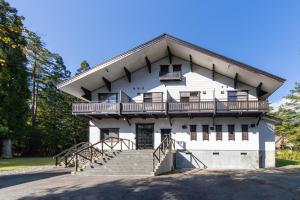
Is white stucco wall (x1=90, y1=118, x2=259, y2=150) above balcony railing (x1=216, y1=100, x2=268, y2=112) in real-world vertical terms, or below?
below

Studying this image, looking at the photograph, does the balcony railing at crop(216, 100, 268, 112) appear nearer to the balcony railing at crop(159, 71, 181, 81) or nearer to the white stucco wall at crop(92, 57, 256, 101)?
the white stucco wall at crop(92, 57, 256, 101)

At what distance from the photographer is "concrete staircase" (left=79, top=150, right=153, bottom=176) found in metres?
18.2

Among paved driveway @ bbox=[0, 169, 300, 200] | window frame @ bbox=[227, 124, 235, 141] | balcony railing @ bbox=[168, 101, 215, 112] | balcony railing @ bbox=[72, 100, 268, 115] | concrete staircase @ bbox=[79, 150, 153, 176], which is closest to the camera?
paved driveway @ bbox=[0, 169, 300, 200]

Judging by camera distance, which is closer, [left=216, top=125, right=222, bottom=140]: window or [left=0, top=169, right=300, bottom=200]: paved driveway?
[left=0, top=169, right=300, bottom=200]: paved driveway

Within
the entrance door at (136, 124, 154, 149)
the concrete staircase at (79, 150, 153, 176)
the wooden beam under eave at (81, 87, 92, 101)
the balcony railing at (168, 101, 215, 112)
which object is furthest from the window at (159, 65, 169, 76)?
the concrete staircase at (79, 150, 153, 176)

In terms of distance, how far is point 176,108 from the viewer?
23.2m

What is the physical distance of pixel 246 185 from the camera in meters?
13.6

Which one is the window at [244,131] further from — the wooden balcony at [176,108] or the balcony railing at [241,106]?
the balcony railing at [241,106]

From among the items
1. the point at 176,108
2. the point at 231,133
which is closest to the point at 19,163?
the point at 176,108

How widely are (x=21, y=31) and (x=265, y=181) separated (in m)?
14.1

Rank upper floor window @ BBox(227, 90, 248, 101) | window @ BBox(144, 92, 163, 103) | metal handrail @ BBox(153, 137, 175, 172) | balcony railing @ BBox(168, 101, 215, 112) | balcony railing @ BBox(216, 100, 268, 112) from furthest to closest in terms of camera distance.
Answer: window @ BBox(144, 92, 163, 103), upper floor window @ BBox(227, 90, 248, 101), balcony railing @ BBox(168, 101, 215, 112), balcony railing @ BBox(216, 100, 268, 112), metal handrail @ BBox(153, 137, 175, 172)

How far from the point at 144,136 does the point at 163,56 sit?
7.58 metres

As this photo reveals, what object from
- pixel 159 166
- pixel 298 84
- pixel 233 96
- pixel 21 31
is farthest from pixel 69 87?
pixel 298 84

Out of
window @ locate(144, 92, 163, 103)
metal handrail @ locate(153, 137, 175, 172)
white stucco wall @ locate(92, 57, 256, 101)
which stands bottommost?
metal handrail @ locate(153, 137, 175, 172)
